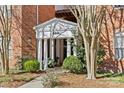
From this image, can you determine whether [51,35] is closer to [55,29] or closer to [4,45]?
[55,29]

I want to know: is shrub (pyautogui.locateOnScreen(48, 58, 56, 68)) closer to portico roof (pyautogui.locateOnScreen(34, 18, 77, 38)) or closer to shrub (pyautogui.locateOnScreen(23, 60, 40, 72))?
portico roof (pyautogui.locateOnScreen(34, 18, 77, 38))

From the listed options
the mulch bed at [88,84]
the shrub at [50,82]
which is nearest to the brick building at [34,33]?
the mulch bed at [88,84]

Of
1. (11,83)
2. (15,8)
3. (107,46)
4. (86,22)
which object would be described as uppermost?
(15,8)

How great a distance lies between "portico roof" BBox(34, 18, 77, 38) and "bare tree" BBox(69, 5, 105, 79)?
4812 millimetres

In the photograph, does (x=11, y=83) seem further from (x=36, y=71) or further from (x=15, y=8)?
(x=15, y=8)

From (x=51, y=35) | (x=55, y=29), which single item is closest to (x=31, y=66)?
(x=51, y=35)

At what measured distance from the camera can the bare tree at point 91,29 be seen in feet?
53.3

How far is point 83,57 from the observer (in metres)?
19.9

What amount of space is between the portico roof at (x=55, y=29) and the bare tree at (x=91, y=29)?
481cm

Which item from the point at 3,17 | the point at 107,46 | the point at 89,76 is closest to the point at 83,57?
the point at 107,46

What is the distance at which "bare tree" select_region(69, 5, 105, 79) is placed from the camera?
16.2 metres
